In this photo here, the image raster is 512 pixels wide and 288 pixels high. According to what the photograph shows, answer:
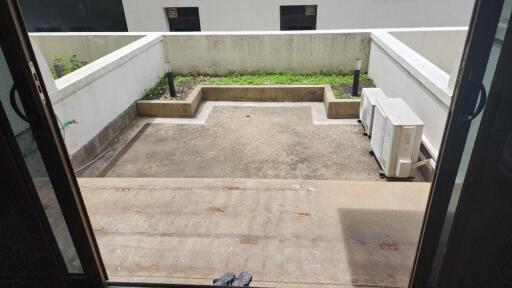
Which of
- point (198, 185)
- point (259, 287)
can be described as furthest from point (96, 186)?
point (259, 287)

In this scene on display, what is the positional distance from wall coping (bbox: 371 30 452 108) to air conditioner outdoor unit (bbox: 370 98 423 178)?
48 cm

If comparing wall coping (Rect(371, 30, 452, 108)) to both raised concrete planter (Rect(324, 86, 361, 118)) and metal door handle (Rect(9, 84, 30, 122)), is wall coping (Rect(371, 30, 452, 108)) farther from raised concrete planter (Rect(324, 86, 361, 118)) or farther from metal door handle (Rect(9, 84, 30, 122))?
metal door handle (Rect(9, 84, 30, 122))

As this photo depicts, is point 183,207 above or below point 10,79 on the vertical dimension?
below

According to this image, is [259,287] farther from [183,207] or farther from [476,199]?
[476,199]

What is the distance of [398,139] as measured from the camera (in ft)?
16.5

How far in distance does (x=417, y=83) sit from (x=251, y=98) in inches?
175

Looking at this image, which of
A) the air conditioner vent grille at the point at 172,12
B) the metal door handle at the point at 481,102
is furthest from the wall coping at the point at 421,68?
the air conditioner vent grille at the point at 172,12

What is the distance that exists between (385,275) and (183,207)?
7.10ft

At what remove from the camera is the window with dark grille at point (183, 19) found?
44.2ft

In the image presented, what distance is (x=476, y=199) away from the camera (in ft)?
5.44

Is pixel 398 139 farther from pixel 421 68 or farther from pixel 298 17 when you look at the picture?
pixel 298 17

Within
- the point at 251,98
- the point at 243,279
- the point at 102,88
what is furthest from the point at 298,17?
the point at 243,279

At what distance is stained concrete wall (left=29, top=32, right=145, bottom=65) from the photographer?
9.82 metres

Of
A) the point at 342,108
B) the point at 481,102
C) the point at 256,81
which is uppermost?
the point at 481,102
